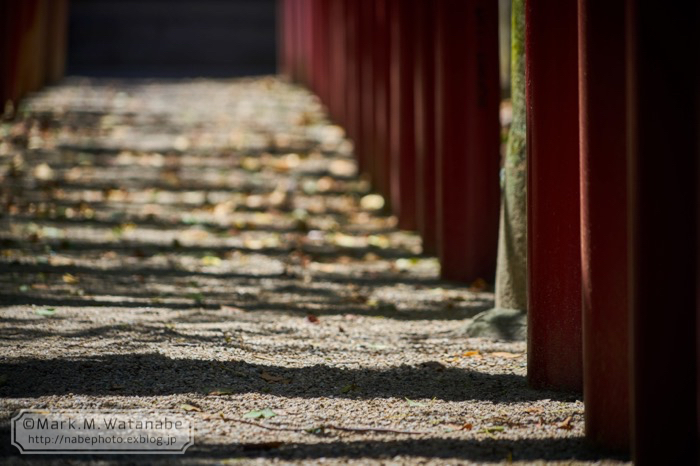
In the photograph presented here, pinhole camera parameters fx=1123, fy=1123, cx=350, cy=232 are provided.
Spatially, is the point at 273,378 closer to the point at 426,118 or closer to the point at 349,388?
the point at 349,388

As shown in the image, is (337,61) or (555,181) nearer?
(555,181)

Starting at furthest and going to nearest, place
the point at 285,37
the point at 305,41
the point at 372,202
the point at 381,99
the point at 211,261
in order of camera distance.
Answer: the point at 285,37 → the point at 305,41 → the point at 372,202 → the point at 381,99 → the point at 211,261

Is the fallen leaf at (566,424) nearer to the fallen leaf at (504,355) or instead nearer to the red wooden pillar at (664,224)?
the red wooden pillar at (664,224)

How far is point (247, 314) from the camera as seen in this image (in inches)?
246

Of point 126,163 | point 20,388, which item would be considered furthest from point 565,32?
point 126,163

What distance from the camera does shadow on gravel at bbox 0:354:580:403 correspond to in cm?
448

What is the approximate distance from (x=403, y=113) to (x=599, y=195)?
544 centimetres

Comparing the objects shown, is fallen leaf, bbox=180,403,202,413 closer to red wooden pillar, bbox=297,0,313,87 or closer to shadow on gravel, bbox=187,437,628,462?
shadow on gravel, bbox=187,437,628,462

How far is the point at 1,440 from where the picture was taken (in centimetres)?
380

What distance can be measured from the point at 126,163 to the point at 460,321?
6.91 meters

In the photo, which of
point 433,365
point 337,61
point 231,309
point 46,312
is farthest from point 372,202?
point 433,365

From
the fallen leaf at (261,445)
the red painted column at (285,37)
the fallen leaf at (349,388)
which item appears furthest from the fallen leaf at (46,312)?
the red painted column at (285,37)

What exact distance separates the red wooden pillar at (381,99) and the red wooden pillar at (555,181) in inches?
219

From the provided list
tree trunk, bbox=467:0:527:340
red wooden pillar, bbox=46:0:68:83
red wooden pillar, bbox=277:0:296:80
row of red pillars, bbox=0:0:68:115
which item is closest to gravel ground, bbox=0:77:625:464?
tree trunk, bbox=467:0:527:340
